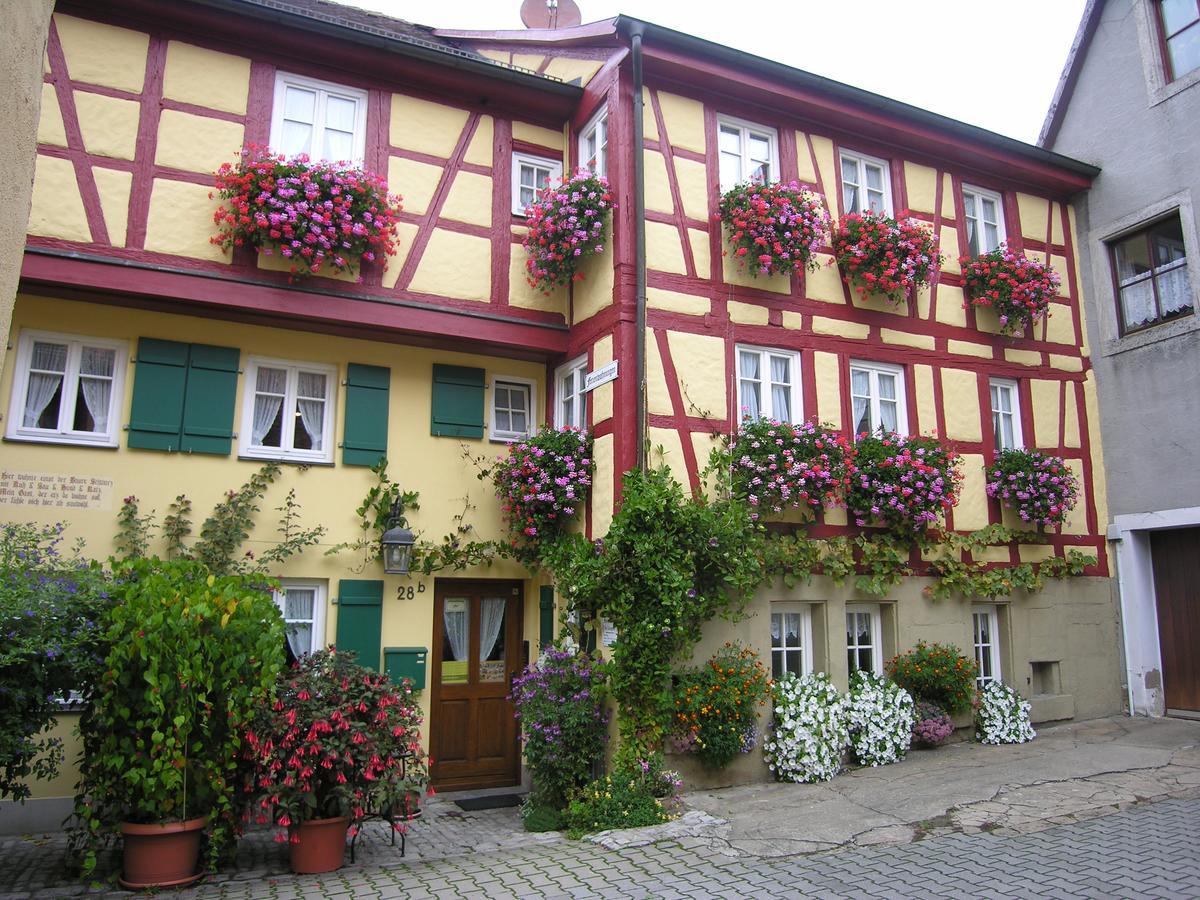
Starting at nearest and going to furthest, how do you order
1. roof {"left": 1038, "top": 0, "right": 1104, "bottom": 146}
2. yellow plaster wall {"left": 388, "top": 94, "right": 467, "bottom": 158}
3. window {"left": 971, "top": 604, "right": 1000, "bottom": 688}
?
yellow plaster wall {"left": 388, "top": 94, "right": 467, "bottom": 158} → window {"left": 971, "top": 604, "right": 1000, "bottom": 688} → roof {"left": 1038, "top": 0, "right": 1104, "bottom": 146}

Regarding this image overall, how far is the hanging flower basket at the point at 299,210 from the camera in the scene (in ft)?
27.3

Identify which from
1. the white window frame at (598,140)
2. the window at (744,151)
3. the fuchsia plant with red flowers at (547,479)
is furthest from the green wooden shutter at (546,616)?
the window at (744,151)

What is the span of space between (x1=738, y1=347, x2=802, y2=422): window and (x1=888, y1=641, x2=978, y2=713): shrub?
9.30 feet

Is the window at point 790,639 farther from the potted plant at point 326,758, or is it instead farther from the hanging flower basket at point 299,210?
the hanging flower basket at point 299,210

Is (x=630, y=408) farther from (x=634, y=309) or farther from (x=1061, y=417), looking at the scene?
(x=1061, y=417)

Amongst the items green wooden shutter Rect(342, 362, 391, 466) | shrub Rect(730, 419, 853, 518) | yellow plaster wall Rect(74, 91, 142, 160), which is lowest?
shrub Rect(730, 419, 853, 518)

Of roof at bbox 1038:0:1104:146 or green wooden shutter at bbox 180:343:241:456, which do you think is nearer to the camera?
green wooden shutter at bbox 180:343:241:456

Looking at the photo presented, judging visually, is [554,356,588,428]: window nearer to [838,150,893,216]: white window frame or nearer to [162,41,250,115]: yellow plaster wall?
[838,150,893,216]: white window frame

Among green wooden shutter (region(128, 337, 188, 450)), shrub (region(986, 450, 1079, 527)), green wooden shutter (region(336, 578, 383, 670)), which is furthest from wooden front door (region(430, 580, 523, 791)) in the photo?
shrub (region(986, 450, 1079, 527))

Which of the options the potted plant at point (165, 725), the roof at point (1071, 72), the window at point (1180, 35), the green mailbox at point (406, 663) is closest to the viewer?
the potted plant at point (165, 725)

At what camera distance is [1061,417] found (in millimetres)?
11344

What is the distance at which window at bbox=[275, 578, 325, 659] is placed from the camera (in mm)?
8828

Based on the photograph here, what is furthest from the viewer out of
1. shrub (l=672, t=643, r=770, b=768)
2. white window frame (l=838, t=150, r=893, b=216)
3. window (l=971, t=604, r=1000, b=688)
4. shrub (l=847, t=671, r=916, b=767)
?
white window frame (l=838, t=150, r=893, b=216)

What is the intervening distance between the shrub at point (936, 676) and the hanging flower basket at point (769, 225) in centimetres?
435
